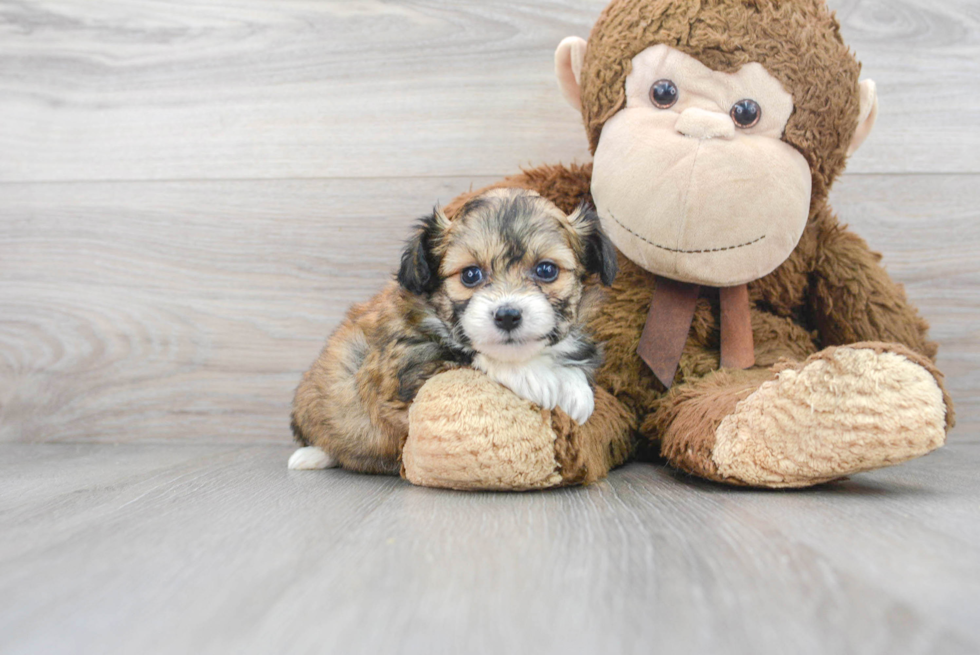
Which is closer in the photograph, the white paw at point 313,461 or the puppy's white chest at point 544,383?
→ the puppy's white chest at point 544,383

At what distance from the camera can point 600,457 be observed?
1431 mm

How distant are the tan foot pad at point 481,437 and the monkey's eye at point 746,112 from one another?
2.40 feet

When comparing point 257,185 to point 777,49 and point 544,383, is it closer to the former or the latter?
point 544,383

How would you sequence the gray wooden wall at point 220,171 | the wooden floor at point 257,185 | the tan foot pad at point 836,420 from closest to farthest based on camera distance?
the tan foot pad at point 836,420, the wooden floor at point 257,185, the gray wooden wall at point 220,171

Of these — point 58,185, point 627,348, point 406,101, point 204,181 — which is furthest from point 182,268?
point 627,348

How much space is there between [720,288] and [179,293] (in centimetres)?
156

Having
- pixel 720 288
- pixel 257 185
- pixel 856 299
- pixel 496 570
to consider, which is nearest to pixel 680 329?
pixel 720 288

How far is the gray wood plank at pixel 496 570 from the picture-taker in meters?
0.68

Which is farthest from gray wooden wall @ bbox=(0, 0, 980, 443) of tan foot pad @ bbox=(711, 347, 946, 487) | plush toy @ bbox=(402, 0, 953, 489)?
tan foot pad @ bbox=(711, 347, 946, 487)

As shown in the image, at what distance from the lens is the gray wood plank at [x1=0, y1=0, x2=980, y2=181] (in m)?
2.06

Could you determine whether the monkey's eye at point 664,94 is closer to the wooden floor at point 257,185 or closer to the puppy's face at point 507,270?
the puppy's face at point 507,270

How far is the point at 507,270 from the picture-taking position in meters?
1.26

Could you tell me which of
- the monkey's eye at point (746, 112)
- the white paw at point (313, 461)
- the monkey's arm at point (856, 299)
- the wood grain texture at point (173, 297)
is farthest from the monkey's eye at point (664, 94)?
the white paw at point (313, 461)

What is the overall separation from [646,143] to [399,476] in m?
0.88
